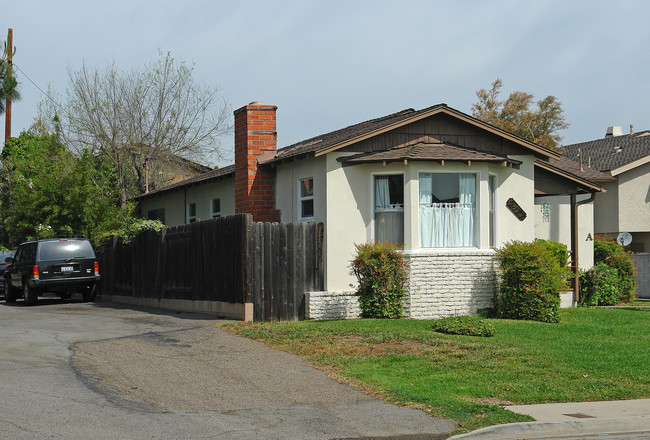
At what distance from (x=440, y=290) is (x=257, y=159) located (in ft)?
18.4

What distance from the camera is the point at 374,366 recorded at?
10.7 m

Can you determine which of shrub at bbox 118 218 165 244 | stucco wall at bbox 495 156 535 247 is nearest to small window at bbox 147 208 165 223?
shrub at bbox 118 218 165 244

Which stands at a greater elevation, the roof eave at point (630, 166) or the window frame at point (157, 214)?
the roof eave at point (630, 166)

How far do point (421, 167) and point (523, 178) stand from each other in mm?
3085

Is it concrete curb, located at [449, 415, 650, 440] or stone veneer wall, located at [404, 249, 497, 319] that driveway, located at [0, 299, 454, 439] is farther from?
stone veneer wall, located at [404, 249, 497, 319]

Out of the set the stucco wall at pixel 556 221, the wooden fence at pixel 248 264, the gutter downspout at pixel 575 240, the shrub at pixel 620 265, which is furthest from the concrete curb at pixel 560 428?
the shrub at pixel 620 265

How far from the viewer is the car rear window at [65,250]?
20.0 meters

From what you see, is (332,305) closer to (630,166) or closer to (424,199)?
(424,199)

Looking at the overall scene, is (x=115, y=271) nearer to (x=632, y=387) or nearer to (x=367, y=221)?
(x=367, y=221)

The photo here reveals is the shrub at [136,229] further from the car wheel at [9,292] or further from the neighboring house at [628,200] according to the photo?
the neighboring house at [628,200]

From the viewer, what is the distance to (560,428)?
7.68m

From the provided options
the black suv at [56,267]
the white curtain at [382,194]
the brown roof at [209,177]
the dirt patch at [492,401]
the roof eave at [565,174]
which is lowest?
Result: the dirt patch at [492,401]

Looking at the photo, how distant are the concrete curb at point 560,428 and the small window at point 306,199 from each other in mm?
10210

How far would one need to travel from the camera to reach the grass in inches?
352
